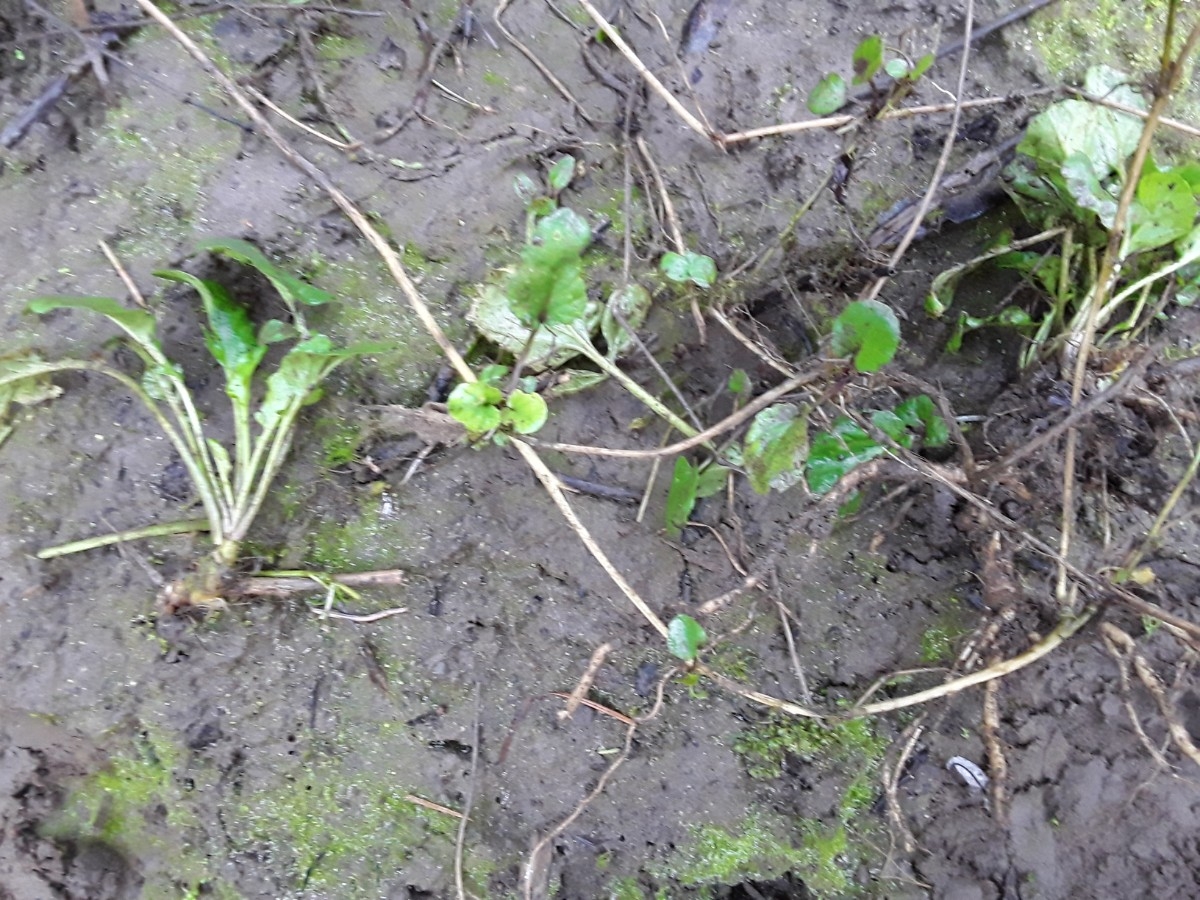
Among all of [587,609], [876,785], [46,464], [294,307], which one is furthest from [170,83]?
[876,785]

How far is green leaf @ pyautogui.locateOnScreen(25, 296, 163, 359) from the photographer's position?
1.39 metres

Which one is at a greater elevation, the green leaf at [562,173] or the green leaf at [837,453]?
the green leaf at [562,173]

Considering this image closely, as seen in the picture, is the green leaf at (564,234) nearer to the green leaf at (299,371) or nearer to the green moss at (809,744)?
the green leaf at (299,371)

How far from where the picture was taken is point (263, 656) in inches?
61.0

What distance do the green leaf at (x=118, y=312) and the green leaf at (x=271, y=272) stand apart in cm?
17

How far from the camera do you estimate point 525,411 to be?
140cm

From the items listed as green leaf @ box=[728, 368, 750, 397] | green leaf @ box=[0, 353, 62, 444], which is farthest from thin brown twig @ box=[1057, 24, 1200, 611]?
green leaf @ box=[0, 353, 62, 444]

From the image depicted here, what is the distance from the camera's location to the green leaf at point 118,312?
1387mm

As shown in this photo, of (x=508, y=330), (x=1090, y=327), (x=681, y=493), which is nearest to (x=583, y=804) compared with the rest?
(x=681, y=493)

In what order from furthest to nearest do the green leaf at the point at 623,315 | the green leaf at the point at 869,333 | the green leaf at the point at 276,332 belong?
the green leaf at the point at 623,315, the green leaf at the point at 276,332, the green leaf at the point at 869,333

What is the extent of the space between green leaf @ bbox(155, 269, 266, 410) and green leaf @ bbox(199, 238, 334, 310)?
72 millimetres

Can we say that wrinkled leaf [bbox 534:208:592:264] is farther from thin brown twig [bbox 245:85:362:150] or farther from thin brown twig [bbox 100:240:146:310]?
thin brown twig [bbox 100:240:146:310]

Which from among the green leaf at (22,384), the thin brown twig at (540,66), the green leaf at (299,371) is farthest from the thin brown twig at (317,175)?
the green leaf at (22,384)

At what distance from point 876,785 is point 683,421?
0.84 m
